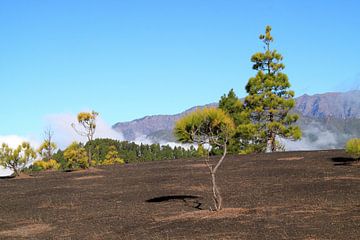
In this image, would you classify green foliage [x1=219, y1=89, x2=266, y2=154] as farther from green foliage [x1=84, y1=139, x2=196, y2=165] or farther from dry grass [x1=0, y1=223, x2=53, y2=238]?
green foliage [x1=84, y1=139, x2=196, y2=165]

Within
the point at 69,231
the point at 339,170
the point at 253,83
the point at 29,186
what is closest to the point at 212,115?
the point at 69,231

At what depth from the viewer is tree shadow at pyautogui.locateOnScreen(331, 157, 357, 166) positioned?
3500 centimetres

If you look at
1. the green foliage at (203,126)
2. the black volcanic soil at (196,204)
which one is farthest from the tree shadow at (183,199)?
the green foliage at (203,126)

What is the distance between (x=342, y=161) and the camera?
36.4m

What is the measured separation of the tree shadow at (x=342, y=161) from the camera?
35.0 m

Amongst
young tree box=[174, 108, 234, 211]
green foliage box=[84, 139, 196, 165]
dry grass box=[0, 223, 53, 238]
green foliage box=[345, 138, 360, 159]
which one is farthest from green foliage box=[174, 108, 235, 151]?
green foliage box=[84, 139, 196, 165]

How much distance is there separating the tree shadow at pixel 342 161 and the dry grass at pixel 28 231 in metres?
22.0

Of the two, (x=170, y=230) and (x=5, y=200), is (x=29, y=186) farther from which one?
(x=170, y=230)

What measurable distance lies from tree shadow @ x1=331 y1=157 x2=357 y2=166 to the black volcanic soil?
3.2 inches

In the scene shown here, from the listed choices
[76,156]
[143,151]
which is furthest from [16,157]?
[143,151]

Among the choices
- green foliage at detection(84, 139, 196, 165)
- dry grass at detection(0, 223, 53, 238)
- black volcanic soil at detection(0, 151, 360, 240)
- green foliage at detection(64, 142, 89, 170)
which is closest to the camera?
black volcanic soil at detection(0, 151, 360, 240)

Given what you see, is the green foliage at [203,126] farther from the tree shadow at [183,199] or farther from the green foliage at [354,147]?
the green foliage at [354,147]

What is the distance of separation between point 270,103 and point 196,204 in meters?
34.3

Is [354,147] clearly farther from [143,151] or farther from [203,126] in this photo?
[143,151]
